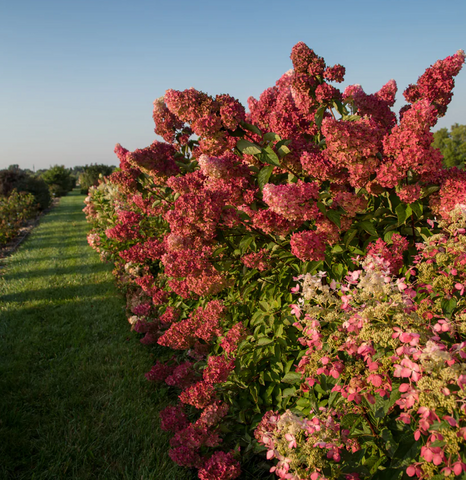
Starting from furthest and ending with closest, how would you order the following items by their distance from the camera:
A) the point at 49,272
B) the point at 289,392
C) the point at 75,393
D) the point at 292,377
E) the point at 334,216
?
the point at 49,272 < the point at 75,393 < the point at 289,392 < the point at 292,377 < the point at 334,216

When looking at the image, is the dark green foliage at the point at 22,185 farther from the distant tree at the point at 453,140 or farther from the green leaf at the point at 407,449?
the distant tree at the point at 453,140

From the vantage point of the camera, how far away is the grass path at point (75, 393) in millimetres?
2721

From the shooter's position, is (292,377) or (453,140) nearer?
(292,377)

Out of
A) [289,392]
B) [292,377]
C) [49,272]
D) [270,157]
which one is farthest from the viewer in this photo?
[49,272]

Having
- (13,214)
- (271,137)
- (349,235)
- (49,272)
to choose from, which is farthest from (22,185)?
(349,235)

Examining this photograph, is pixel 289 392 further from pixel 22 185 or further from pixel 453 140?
pixel 453 140

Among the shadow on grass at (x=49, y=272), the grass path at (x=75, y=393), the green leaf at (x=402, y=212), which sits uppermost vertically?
the green leaf at (x=402, y=212)

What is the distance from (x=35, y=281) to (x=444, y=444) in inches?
315

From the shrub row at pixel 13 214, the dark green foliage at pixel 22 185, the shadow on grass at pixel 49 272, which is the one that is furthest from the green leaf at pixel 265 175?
the dark green foliage at pixel 22 185

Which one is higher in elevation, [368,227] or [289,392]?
[368,227]

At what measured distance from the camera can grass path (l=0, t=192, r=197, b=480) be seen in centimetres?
272

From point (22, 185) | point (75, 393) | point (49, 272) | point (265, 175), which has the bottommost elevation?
point (75, 393)

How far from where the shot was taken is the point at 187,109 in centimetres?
209

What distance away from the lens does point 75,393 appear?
3609mm
